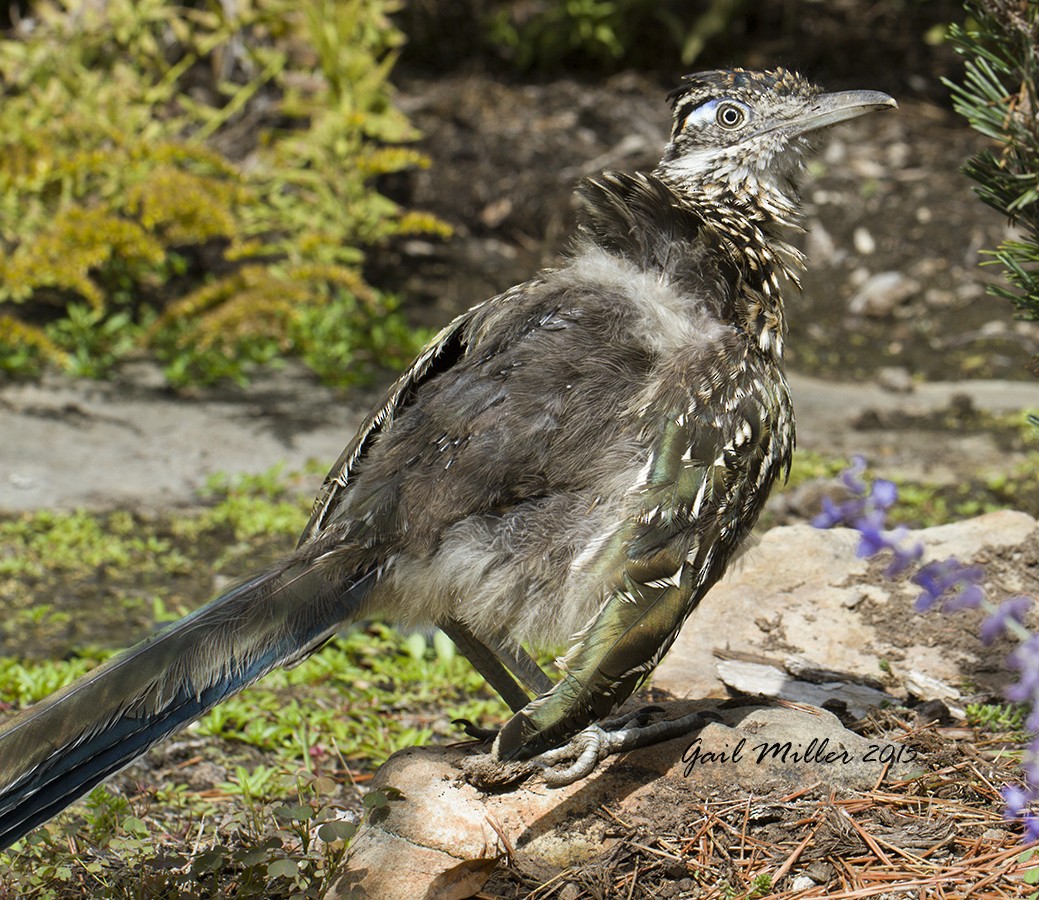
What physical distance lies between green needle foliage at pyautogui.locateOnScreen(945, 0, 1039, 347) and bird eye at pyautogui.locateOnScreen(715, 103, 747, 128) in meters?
0.68

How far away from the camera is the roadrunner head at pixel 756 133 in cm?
378

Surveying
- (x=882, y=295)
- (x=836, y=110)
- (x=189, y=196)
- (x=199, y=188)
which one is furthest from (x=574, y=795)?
(x=882, y=295)

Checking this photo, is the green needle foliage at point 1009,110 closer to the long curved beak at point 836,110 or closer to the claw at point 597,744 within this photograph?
the long curved beak at point 836,110

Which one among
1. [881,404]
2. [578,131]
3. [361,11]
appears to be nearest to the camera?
[881,404]

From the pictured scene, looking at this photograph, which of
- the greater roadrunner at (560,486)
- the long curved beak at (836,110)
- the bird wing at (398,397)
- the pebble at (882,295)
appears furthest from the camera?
the pebble at (882,295)

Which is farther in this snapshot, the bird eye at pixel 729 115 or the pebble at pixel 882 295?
the pebble at pixel 882 295

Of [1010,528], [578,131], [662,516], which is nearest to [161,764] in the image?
[662,516]

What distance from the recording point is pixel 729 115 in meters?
3.85

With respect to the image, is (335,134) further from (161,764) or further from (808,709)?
(808,709)

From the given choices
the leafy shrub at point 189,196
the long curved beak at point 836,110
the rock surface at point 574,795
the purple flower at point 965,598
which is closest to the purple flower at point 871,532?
the purple flower at point 965,598

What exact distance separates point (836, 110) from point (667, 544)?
1608mm

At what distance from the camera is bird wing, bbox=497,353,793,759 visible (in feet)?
9.16

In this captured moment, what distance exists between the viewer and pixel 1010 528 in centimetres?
443

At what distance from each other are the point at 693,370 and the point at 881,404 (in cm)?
475
